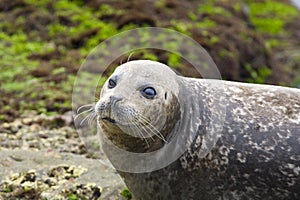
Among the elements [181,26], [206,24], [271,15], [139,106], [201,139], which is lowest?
[271,15]

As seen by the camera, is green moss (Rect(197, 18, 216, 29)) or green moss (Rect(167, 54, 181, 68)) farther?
green moss (Rect(197, 18, 216, 29))

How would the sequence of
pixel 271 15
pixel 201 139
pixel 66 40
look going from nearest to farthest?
1. pixel 201 139
2. pixel 66 40
3. pixel 271 15

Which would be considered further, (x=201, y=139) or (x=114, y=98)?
(x=201, y=139)

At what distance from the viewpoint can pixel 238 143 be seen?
4902 mm

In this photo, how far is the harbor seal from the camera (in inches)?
187

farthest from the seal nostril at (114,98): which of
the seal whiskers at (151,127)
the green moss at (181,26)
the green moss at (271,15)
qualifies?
the green moss at (271,15)

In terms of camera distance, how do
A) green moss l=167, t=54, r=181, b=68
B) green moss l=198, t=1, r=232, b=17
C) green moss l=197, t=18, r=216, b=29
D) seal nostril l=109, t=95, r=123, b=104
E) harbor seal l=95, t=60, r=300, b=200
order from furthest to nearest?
green moss l=198, t=1, r=232, b=17 → green moss l=197, t=18, r=216, b=29 → green moss l=167, t=54, r=181, b=68 → harbor seal l=95, t=60, r=300, b=200 → seal nostril l=109, t=95, r=123, b=104

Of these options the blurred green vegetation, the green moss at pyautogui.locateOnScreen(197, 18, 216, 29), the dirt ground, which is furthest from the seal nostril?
the green moss at pyautogui.locateOnScreen(197, 18, 216, 29)

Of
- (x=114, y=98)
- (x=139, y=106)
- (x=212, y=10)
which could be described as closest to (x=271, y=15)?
(x=212, y=10)

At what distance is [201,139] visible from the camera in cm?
496

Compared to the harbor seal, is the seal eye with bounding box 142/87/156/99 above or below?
above

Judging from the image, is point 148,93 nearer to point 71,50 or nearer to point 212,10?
point 71,50

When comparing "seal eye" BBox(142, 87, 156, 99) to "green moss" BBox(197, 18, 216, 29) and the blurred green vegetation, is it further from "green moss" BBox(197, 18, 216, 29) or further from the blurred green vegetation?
"green moss" BBox(197, 18, 216, 29)

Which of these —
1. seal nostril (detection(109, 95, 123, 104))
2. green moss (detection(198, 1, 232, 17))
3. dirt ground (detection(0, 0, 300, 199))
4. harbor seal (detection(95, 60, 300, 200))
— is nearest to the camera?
seal nostril (detection(109, 95, 123, 104))
